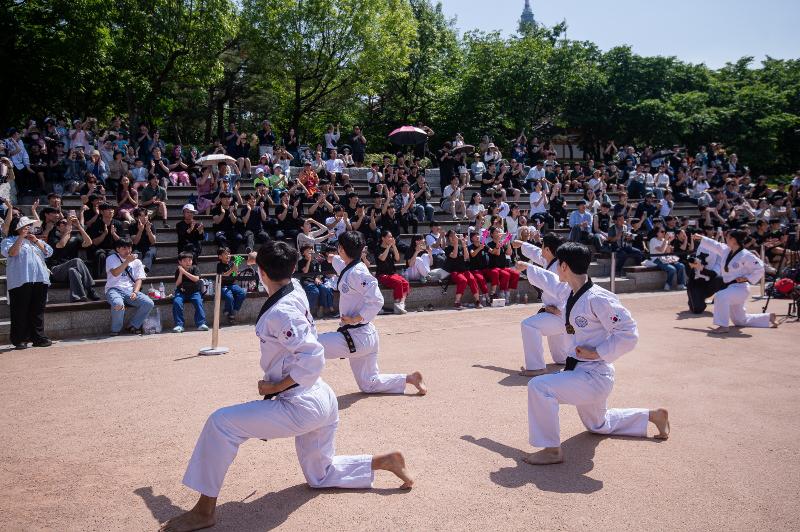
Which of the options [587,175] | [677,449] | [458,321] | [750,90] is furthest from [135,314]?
[750,90]

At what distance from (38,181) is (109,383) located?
30.9 feet

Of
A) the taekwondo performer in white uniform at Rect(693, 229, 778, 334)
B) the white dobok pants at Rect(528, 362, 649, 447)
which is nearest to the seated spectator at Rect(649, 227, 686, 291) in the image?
A: the taekwondo performer in white uniform at Rect(693, 229, 778, 334)

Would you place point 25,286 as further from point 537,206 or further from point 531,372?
point 537,206

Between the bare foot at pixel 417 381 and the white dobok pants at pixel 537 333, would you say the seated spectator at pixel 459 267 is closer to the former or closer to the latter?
the white dobok pants at pixel 537 333

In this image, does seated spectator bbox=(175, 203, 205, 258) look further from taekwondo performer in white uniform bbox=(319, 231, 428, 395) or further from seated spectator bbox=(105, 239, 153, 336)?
taekwondo performer in white uniform bbox=(319, 231, 428, 395)

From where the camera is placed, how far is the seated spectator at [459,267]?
1352 cm

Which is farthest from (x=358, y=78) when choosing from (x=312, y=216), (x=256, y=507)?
(x=256, y=507)

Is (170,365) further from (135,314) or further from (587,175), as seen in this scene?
(587,175)

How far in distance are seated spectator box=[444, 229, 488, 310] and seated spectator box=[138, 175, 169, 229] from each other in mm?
6248

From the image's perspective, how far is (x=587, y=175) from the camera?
22.5m

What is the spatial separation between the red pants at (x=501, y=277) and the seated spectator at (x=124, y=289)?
7.03 m

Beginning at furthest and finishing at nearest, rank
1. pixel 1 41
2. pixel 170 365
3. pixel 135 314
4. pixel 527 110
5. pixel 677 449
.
Answer: pixel 527 110 → pixel 1 41 → pixel 135 314 → pixel 170 365 → pixel 677 449

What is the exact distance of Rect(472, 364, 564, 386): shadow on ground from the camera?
729 cm

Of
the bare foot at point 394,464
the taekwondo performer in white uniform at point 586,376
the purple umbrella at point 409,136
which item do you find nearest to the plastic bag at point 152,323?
the bare foot at point 394,464
